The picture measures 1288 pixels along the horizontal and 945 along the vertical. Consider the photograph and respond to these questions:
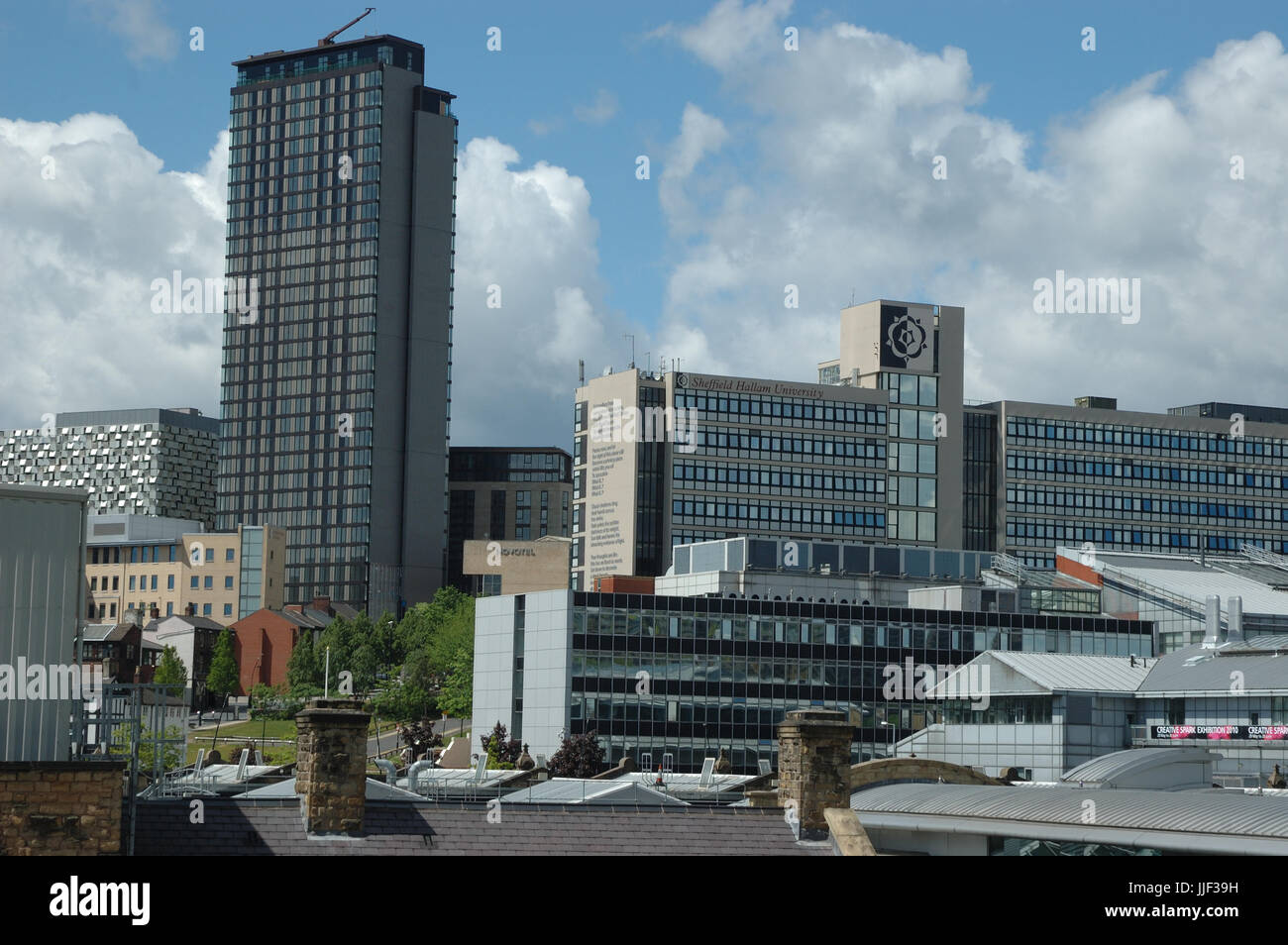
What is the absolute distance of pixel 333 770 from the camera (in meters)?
37.2

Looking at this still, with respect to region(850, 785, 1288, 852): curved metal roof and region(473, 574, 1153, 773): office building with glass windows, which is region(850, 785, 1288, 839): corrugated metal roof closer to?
region(850, 785, 1288, 852): curved metal roof

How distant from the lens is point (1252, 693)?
9500 cm

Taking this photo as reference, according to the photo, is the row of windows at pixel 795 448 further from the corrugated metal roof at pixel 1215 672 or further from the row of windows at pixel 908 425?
the corrugated metal roof at pixel 1215 672

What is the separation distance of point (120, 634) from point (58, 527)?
572 feet

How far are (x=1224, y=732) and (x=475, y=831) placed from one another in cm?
6788

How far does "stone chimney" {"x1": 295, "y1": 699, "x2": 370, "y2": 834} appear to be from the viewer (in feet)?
121

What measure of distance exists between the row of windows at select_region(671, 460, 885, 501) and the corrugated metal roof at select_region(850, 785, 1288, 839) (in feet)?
431

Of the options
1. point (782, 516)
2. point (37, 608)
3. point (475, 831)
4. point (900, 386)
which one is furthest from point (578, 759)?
point (900, 386)

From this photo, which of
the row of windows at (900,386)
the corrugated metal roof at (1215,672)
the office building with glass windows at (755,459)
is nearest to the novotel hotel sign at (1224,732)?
the corrugated metal roof at (1215,672)

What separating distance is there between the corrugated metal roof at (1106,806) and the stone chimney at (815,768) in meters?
11.7
